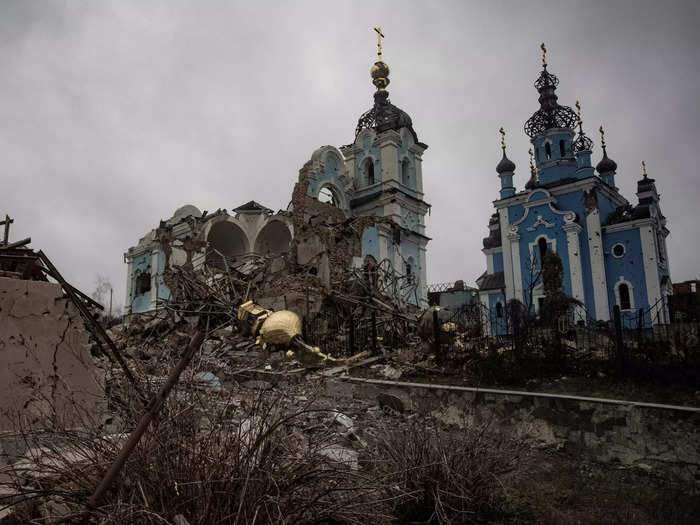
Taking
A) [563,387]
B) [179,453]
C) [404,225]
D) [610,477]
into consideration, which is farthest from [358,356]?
[404,225]

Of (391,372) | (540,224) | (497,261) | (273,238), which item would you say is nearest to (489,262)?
(497,261)

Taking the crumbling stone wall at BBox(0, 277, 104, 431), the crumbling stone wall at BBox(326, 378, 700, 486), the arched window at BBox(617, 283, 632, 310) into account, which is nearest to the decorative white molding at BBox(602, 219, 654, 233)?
the arched window at BBox(617, 283, 632, 310)

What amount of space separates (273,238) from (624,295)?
19427 mm

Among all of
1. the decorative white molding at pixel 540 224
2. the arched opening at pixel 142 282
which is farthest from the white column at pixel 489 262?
the arched opening at pixel 142 282

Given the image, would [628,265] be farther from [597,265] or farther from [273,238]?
[273,238]

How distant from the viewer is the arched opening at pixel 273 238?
28938mm

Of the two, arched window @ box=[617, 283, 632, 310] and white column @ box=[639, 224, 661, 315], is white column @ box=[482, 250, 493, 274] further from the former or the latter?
white column @ box=[639, 224, 661, 315]

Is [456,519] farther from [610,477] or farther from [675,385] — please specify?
[675,385]

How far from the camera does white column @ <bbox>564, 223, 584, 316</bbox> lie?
27.1m

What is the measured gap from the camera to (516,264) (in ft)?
96.5

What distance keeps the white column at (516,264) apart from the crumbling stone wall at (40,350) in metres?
26.5

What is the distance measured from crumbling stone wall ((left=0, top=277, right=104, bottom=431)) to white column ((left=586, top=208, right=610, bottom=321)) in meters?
26.2

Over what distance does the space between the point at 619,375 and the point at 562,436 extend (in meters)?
1.80

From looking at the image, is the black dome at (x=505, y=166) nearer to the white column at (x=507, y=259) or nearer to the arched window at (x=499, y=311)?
the white column at (x=507, y=259)
